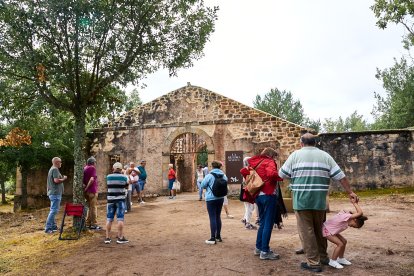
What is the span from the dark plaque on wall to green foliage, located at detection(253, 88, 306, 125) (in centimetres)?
2195

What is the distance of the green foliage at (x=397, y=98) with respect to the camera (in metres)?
26.2

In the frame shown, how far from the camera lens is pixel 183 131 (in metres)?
15.7

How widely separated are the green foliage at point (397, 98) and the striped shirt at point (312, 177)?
2581 cm

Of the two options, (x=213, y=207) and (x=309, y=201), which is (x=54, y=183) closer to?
(x=213, y=207)

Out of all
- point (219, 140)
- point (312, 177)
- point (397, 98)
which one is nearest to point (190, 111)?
point (219, 140)

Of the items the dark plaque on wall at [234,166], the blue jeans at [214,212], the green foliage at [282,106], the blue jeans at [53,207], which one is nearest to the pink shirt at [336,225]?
the blue jeans at [214,212]

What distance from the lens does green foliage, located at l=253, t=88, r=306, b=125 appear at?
36125 millimetres

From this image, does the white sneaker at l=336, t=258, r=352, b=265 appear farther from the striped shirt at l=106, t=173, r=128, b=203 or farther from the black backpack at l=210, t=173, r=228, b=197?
the striped shirt at l=106, t=173, r=128, b=203

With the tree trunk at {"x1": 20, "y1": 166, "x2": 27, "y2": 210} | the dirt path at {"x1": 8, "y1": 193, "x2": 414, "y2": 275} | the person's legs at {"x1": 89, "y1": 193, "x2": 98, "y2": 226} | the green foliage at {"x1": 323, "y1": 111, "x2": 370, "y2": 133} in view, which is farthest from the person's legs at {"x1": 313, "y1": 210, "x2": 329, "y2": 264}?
the green foliage at {"x1": 323, "y1": 111, "x2": 370, "y2": 133}

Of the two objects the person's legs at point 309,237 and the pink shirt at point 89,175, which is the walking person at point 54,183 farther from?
the person's legs at point 309,237

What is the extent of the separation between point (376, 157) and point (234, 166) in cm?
609

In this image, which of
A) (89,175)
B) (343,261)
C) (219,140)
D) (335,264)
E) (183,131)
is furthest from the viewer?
(183,131)

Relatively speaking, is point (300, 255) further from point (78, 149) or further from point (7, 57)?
point (7, 57)

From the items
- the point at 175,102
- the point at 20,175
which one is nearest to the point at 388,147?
the point at 175,102
